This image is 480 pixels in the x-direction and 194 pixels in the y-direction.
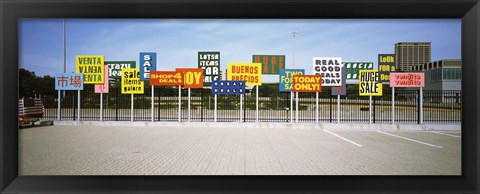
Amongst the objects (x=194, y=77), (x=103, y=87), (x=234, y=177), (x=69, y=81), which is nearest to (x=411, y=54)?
(x=194, y=77)

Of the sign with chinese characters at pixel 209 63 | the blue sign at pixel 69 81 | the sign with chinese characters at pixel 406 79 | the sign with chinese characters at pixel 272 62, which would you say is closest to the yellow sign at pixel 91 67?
the blue sign at pixel 69 81

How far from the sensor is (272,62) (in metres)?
22.0

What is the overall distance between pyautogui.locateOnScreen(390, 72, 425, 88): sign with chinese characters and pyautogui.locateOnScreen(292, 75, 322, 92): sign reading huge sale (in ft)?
14.1

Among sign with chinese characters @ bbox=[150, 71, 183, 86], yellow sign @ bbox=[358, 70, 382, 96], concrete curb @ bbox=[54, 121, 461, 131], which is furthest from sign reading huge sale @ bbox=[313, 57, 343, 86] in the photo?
sign with chinese characters @ bbox=[150, 71, 183, 86]

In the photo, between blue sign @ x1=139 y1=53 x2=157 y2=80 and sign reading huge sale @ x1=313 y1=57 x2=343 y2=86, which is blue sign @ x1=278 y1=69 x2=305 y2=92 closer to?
sign reading huge sale @ x1=313 y1=57 x2=343 y2=86

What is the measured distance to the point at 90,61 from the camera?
61.6 ft

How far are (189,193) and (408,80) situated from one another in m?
17.7

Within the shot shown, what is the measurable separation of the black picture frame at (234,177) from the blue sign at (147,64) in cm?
1520

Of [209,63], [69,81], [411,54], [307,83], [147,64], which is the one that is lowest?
[307,83]

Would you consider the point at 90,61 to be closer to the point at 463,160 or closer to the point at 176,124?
the point at 176,124

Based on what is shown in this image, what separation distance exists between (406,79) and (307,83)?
5.86m

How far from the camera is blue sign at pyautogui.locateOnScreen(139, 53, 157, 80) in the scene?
19000 mm

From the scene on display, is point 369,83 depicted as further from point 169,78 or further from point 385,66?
point 169,78

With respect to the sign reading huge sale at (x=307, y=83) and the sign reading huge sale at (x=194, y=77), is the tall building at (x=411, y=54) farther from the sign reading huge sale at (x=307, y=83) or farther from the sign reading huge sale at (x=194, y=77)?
the sign reading huge sale at (x=194, y=77)
